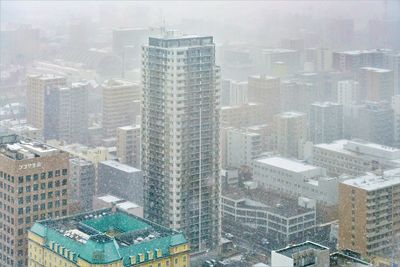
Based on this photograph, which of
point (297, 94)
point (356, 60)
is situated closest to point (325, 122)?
point (297, 94)

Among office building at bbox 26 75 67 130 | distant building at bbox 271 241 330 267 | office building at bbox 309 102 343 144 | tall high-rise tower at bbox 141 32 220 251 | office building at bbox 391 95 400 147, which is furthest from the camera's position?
office building at bbox 26 75 67 130

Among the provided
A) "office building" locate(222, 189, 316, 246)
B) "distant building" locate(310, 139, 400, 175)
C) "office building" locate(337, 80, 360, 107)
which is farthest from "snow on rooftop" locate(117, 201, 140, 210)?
"office building" locate(337, 80, 360, 107)

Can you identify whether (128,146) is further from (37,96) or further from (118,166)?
(37,96)

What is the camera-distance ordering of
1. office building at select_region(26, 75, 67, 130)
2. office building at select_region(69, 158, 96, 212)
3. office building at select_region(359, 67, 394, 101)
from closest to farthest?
office building at select_region(69, 158, 96, 212) < office building at select_region(26, 75, 67, 130) < office building at select_region(359, 67, 394, 101)

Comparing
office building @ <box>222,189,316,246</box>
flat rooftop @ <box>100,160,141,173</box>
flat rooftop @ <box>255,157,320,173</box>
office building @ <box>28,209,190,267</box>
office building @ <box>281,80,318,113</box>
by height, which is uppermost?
office building @ <box>281,80,318,113</box>

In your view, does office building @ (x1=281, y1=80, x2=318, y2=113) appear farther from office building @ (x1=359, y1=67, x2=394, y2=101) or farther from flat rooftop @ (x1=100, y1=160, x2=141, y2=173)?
flat rooftop @ (x1=100, y1=160, x2=141, y2=173)

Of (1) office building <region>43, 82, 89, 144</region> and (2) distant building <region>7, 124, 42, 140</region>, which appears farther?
(1) office building <region>43, 82, 89, 144</region>

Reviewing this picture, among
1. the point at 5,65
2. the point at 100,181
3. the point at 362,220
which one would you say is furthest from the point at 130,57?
the point at 362,220
